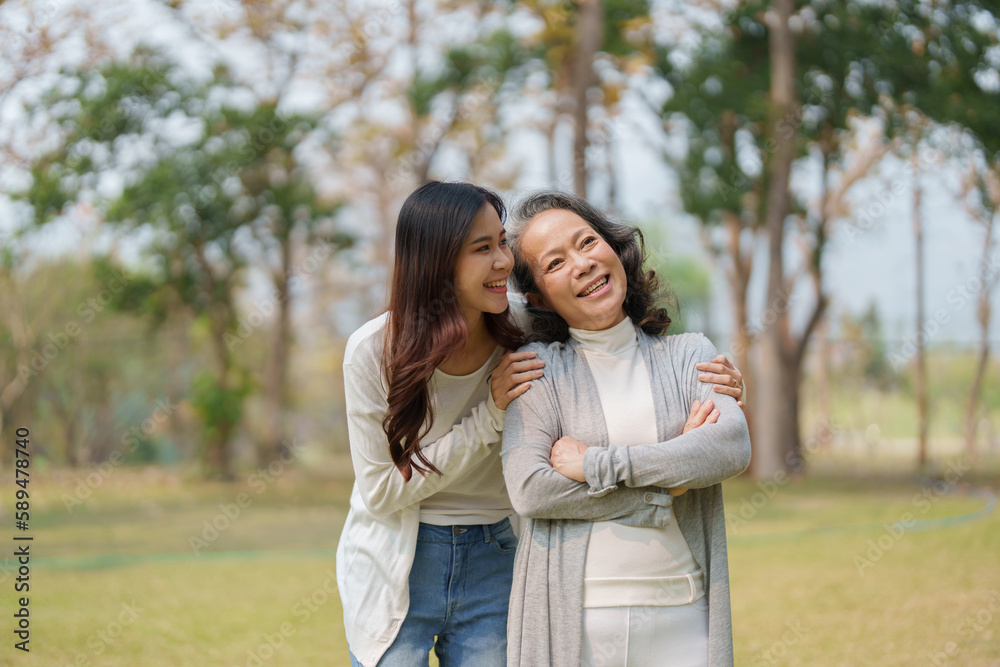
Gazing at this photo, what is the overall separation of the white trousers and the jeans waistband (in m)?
0.38

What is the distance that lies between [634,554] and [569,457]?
0.77ft

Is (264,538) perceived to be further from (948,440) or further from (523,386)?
(948,440)

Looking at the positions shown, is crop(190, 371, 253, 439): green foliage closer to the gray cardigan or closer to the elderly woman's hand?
the gray cardigan

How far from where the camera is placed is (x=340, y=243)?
42.1 feet

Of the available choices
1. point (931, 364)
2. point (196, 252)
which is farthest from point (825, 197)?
point (196, 252)

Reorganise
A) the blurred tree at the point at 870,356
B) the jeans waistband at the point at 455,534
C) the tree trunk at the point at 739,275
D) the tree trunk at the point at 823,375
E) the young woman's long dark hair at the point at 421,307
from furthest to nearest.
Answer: the tree trunk at the point at 823,375, the blurred tree at the point at 870,356, the tree trunk at the point at 739,275, the jeans waistband at the point at 455,534, the young woman's long dark hair at the point at 421,307

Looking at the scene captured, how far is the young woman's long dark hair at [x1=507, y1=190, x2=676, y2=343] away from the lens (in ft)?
6.94

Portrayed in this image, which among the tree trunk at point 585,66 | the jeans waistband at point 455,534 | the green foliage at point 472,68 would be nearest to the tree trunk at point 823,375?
the green foliage at point 472,68

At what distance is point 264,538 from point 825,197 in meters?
9.19

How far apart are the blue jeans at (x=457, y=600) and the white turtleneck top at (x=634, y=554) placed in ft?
1.11

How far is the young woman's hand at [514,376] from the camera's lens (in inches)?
77.4

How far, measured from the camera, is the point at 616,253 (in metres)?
2.13

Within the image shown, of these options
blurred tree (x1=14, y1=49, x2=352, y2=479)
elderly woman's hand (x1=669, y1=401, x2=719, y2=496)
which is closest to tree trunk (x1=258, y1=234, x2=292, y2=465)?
blurred tree (x1=14, y1=49, x2=352, y2=479)

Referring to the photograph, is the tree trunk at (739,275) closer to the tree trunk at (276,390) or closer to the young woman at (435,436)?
the tree trunk at (276,390)
